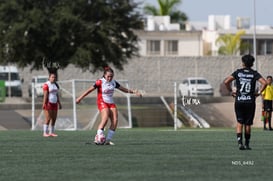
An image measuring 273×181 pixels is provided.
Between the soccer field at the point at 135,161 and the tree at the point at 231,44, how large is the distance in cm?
7687

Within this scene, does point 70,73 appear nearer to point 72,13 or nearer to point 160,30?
point 72,13

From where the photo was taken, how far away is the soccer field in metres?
14.5

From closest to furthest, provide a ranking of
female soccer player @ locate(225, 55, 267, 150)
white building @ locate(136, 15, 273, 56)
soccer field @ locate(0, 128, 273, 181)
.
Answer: soccer field @ locate(0, 128, 273, 181)
female soccer player @ locate(225, 55, 267, 150)
white building @ locate(136, 15, 273, 56)

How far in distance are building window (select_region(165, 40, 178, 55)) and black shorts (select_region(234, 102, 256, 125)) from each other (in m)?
79.7

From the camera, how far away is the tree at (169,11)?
376ft

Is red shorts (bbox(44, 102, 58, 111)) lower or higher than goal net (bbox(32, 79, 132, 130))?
higher

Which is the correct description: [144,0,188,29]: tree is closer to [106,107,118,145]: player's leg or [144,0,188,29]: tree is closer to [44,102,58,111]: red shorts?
[44,102,58,111]: red shorts

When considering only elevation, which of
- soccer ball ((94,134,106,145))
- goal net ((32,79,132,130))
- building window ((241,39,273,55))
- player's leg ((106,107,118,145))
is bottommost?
goal net ((32,79,132,130))

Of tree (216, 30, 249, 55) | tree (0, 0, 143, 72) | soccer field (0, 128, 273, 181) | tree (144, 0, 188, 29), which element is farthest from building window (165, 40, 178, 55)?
soccer field (0, 128, 273, 181)

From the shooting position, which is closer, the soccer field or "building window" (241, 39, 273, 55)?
the soccer field

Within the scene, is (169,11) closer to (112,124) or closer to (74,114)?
(74,114)

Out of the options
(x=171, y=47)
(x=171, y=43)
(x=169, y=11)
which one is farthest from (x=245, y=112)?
(x=169, y=11)

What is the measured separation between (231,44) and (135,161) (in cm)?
8317

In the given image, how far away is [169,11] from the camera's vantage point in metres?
116
